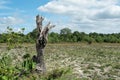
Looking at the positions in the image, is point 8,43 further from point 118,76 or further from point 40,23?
point 118,76

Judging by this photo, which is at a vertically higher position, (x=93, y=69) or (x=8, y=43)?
(x=8, y=43)

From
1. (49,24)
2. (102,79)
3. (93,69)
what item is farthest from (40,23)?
(93,69)

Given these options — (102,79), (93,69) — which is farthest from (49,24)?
(93,69)

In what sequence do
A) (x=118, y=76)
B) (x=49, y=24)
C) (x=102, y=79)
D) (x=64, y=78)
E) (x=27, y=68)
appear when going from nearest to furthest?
(x=27, y=68) < (x=64, y=78) < (x=49, y=24) < (x=102, y=79) < (x=118, y=76)

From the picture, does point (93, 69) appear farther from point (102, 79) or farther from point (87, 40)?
point (87, 40)

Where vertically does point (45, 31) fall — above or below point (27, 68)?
above

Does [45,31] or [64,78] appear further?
[45,31]

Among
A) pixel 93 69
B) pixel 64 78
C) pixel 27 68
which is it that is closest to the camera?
pixel 27 68

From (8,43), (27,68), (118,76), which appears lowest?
(118,76)

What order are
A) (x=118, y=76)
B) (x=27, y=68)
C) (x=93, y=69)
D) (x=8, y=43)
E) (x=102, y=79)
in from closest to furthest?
(x=8, y=43), (x=27, y=68), (x=102, y=79), (x=118, y=76), (x=93, y=69)

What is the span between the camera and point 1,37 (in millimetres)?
6914

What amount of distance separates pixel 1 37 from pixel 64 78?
3.60 meters

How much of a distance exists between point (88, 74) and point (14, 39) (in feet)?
25.1

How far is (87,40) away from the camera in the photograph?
5228 cm
